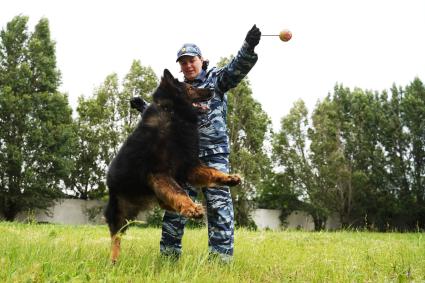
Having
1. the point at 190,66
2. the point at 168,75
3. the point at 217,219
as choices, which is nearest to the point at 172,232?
the point at 217,219

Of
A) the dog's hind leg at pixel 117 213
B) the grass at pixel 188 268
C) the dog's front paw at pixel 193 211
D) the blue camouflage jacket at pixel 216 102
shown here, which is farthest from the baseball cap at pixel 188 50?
the grass at pixel 188 268

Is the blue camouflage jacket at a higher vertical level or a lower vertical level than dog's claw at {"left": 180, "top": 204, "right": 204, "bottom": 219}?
higher

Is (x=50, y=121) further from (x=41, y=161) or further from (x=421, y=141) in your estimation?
(x=421, y=141)

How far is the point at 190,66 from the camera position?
495 cm

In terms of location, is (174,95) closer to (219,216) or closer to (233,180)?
(233,180)

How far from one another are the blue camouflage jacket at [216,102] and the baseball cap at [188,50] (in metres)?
0.29

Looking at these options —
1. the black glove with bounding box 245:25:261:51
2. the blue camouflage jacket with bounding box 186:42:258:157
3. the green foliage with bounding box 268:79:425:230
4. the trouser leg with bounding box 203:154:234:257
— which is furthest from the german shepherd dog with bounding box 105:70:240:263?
→ the green foliage with bounding box 268:79:425:230

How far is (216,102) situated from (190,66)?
1.71ft

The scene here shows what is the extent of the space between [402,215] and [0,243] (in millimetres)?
33584

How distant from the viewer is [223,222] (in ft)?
15.8

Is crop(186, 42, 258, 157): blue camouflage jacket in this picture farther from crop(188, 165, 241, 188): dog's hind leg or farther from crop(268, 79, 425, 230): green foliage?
crop(268, 79, 425, 230): green foliage

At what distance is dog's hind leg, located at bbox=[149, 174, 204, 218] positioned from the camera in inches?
149

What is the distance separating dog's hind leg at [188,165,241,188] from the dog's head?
69 cm

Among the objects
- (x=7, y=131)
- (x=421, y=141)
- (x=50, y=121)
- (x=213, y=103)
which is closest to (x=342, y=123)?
(x=421, y=141)
